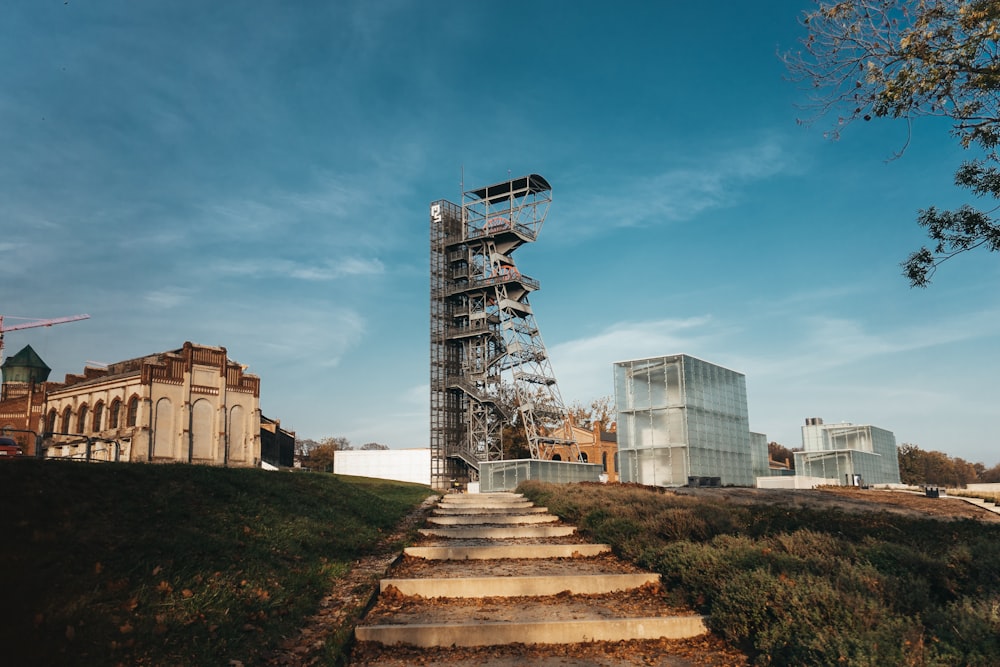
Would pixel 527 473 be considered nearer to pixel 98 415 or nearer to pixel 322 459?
pixel 98 415

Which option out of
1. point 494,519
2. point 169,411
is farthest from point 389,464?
point 494,519

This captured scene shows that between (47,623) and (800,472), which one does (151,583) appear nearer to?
(47,623)

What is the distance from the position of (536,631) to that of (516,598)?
152cm

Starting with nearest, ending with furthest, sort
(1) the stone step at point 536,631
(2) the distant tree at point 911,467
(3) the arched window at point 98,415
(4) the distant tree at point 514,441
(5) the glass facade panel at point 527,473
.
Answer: (1) the stone step at point 536,631 < (5) the glass facade panel at point 527,473 < (3) the arched window at point 98,415 < (4) the distant tree at point 514,441 < (2) the distant tree at point 911,467

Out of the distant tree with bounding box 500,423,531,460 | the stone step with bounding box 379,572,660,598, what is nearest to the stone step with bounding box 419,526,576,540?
the stone step with bounding box 379,572,660,598

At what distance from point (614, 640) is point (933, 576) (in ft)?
11.4

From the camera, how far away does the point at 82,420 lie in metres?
62.0

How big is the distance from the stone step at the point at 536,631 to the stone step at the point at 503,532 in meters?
5.85

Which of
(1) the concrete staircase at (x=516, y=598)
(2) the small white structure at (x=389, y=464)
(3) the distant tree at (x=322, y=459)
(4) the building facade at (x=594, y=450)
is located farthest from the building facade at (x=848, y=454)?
(3) the distant tree at (x=322, y=459)

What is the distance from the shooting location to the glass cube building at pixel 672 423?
37000 millimetres

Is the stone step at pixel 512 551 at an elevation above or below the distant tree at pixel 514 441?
below

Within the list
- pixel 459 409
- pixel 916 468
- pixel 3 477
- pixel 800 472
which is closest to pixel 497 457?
pixel 459 409

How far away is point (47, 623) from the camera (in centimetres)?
536

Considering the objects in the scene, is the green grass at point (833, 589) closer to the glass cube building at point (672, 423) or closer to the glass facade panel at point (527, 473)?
the glass facade panel at point (527, 473)
